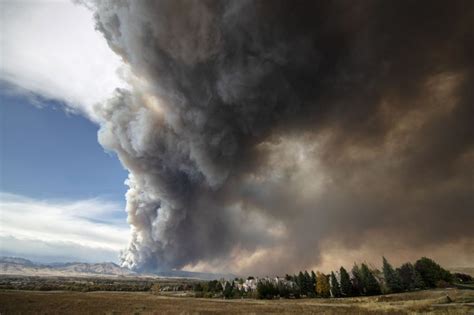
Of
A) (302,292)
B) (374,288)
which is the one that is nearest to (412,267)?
(374,288)

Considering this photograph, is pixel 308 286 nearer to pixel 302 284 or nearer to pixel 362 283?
pixel 302 284

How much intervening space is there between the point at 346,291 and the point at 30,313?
Answer: 80.5m

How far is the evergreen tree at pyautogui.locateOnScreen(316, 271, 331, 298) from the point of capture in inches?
3588

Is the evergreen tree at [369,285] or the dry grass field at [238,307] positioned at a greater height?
the evergreen tree at [369,285]

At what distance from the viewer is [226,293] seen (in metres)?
87.9

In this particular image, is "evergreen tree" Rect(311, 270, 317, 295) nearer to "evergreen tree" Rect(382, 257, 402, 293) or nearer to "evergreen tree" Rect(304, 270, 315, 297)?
"evergreen tree" Rect(304, 270, 315, 297)

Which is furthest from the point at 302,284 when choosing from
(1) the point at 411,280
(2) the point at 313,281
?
(1) the point at 411,280

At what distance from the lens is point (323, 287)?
93.5 metres

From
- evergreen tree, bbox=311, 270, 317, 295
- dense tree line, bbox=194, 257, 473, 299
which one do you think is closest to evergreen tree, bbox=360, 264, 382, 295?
dense tree line, bbox=194, 257, 473, 299

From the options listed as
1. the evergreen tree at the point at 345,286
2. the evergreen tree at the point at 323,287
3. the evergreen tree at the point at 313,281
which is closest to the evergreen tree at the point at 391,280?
the evergreen tree at the point at 345,286

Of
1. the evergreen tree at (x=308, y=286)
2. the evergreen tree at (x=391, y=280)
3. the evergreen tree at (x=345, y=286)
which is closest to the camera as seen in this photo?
the evergreen tree at (x=391, y=280)

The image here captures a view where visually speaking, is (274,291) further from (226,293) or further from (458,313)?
(458,313)

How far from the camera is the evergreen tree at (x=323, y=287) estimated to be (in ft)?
299

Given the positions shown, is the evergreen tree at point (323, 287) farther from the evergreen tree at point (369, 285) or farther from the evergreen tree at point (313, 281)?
the evergreen tree at point (369, 285)
